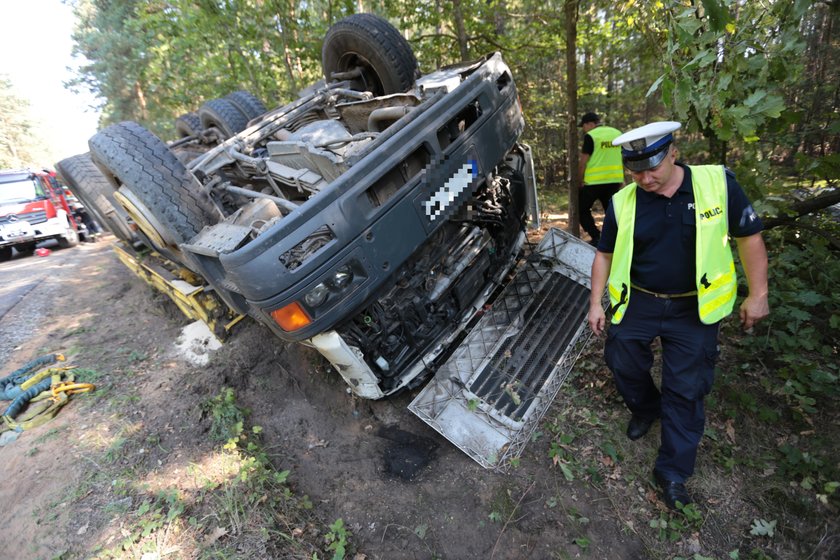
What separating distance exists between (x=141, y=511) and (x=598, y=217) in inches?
239

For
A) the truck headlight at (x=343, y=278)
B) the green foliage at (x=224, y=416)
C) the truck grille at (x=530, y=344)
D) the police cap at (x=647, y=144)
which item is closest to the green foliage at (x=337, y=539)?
the green foliage at (x=224, y=416)

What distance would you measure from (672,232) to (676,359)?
0.60 meters

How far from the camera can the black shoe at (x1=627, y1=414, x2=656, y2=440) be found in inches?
89.4

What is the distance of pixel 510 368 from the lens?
2.61 m

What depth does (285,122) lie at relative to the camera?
141 inches

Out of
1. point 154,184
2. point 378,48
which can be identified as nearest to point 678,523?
point 154,184

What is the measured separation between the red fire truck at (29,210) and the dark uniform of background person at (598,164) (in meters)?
11.4

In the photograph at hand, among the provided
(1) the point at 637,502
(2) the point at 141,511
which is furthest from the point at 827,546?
(2) the point at 141,511

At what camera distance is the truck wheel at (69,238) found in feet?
32.9

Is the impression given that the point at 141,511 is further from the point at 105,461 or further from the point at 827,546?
the point at 827,546

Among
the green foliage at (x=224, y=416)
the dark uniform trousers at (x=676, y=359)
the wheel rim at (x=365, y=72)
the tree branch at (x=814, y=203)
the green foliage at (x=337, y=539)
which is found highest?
the wheel rim at (x=365, y=72)

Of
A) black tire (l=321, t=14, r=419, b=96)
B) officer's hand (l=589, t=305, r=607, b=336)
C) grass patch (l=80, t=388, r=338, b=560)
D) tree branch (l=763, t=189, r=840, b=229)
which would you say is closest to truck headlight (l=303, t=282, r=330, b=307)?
grass patch (l=80, t=388, r=338, b=560)

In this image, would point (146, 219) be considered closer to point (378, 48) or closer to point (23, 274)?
point (378, 48)

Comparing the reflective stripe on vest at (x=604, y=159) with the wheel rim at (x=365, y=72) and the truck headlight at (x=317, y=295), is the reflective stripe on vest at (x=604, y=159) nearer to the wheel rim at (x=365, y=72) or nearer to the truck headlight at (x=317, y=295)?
the wheel rim at (x=365, y=72)
